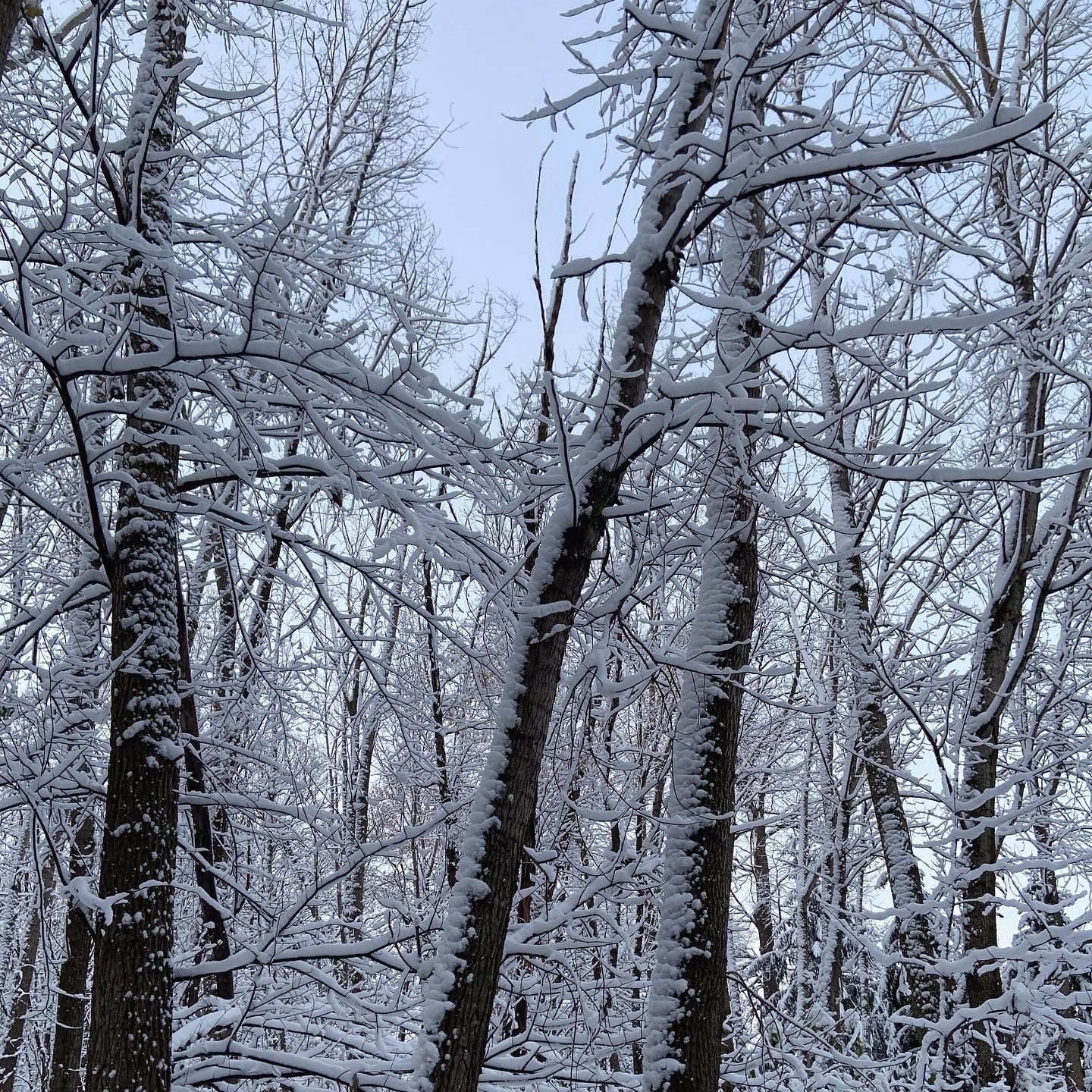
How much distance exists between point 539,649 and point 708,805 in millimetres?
1861

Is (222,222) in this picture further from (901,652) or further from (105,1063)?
(901,652)

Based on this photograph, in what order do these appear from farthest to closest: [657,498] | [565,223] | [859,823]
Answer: [859,823] → [657,498] → [565,223]

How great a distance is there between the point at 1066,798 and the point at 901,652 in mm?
1937

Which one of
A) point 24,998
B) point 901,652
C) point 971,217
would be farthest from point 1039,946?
point 24,998

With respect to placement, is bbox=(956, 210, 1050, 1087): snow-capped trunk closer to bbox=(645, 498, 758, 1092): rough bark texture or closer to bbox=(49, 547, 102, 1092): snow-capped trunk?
bbox=(645, 498, 758, 1092): rough bark texture

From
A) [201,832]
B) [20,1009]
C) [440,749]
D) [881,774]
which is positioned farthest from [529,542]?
[20,1009]

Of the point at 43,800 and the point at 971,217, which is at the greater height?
the point at 971,217

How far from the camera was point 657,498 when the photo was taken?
13.0 ft

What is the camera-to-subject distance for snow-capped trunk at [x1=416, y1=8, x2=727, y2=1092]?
317 centimetres

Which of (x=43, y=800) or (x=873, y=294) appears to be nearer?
(x=43, y=800)

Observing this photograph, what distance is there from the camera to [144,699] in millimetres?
4191

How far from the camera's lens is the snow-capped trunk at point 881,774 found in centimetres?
734

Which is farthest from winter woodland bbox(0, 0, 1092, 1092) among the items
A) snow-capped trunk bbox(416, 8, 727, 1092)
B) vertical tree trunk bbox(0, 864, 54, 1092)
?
vertical tree trunk bbox(0, 864, 54, 1092)

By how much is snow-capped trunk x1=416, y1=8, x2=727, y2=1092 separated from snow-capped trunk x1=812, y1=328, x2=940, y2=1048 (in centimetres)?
349
